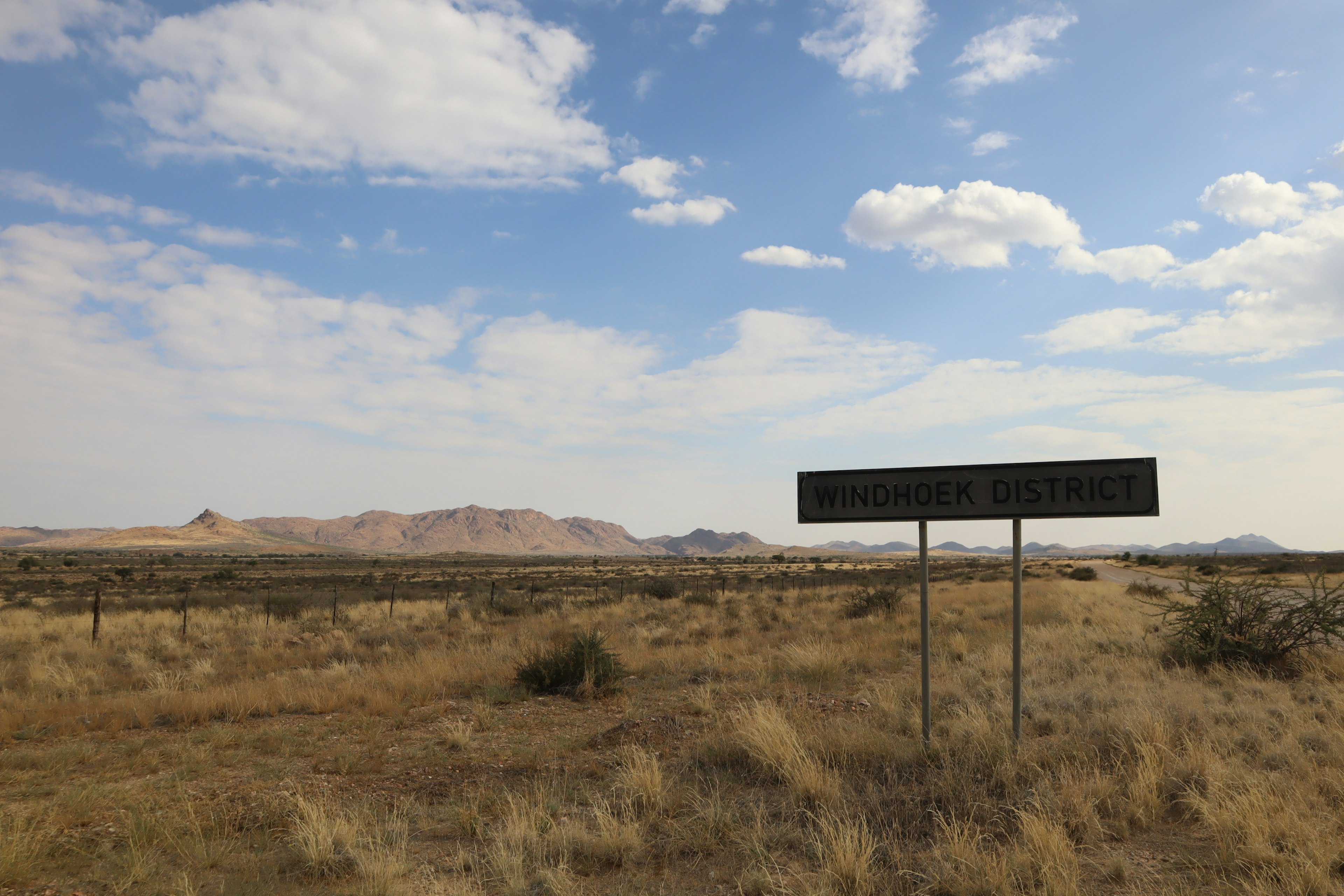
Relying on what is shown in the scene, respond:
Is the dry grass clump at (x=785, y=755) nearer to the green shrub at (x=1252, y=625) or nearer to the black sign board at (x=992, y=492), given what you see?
the black sign board at (x=992, y=492)

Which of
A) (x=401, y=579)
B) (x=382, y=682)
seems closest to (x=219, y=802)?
(x=382, y=682)

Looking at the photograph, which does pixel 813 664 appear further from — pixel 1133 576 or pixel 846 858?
pixel 1133 576

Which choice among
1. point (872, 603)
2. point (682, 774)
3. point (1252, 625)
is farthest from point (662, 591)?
point (682, 774)

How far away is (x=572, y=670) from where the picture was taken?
12211mm

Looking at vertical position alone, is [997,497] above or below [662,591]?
above

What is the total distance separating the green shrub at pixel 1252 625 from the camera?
1130 cm

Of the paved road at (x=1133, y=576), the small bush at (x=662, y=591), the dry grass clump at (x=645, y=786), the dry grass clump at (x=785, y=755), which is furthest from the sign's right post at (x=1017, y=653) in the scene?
the paved road at (x=1133, y=576)

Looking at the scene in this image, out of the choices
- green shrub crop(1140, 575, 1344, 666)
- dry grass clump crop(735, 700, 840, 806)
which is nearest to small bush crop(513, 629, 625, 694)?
dry grass clump crop(735, 700, 840, 806)

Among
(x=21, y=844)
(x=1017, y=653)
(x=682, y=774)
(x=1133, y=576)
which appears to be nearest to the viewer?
(x=21, y=844)

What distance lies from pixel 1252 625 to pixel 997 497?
8.15m

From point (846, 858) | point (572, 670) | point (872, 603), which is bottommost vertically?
point (872, 603)

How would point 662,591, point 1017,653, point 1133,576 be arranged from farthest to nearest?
point 1133,576 → point 662,591 → point 1017,653

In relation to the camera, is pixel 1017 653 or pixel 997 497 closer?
pixel 1017 653

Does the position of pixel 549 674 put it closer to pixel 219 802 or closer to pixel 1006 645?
pixel 219 802
